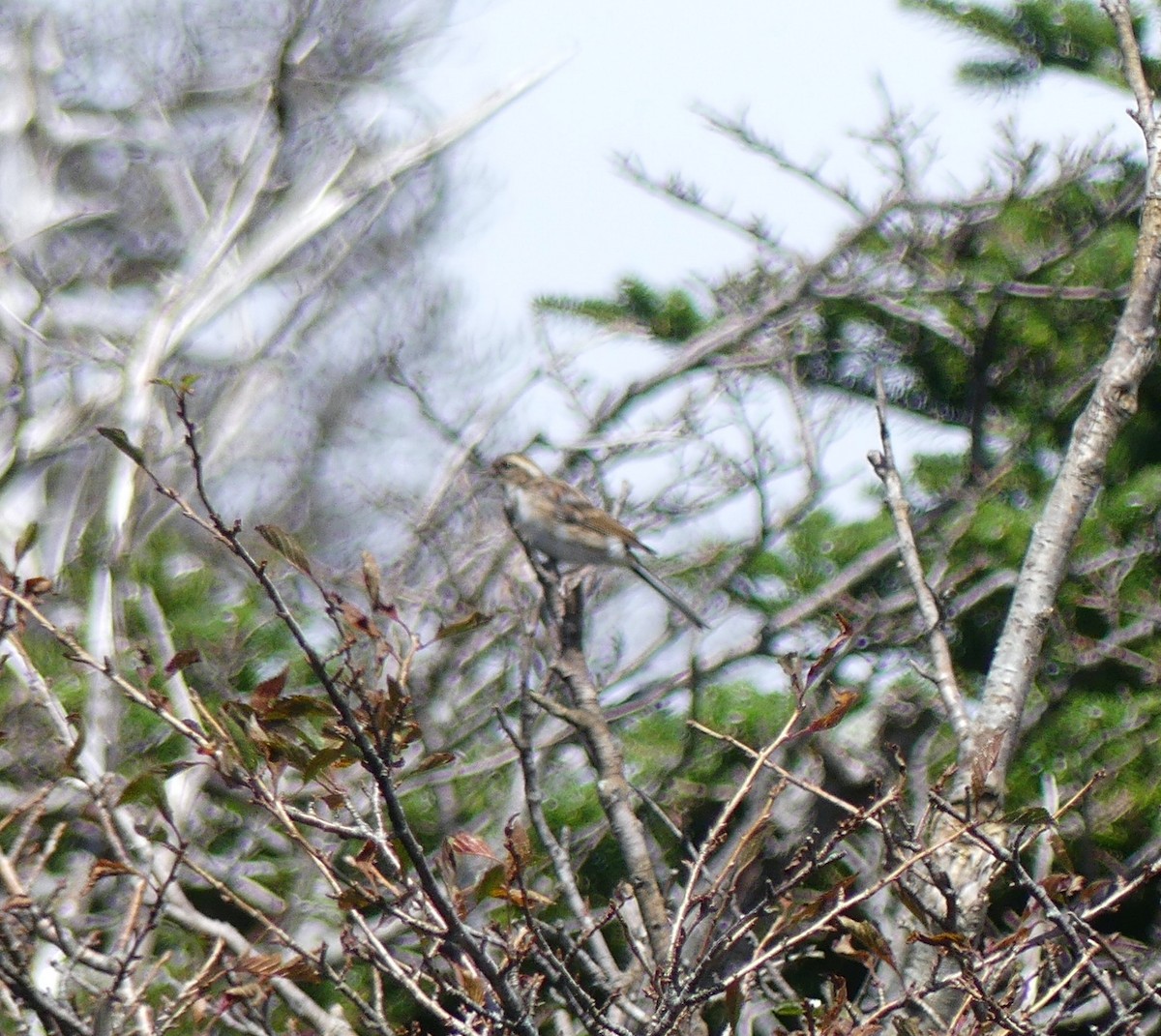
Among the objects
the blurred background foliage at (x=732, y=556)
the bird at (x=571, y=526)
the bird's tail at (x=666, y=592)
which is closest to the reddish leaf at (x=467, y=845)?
the blurred background foliage at (x=732, y=556)

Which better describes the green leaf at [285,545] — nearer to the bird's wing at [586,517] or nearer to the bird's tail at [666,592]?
the bird's tail at [666,592]

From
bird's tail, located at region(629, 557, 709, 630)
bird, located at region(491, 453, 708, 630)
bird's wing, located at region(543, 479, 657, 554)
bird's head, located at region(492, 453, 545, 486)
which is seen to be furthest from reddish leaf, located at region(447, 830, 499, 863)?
bird's head, located at region(492, 453, 545, 486)

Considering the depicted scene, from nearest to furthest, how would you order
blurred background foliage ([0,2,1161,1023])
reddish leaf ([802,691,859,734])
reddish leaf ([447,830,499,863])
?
reddish leaf ([447,830,499,863])
reddish leaf ([802,691,859,734])
blurred background foliage ([0,2,1161,1023])

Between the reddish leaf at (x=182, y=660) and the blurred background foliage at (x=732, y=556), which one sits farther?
the blurred background foliage at (x=732, y=556)

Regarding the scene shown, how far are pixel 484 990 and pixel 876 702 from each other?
3.44m

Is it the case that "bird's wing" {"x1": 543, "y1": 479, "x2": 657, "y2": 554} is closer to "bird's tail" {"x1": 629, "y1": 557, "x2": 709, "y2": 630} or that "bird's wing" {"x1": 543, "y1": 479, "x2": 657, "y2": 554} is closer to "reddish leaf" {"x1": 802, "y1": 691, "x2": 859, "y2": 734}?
"bird's tail" {"x1": 629, "y1": 557, "x2": 709, "y2": 630}

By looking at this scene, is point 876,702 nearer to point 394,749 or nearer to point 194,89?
point 394,749

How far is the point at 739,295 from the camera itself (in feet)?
25.9

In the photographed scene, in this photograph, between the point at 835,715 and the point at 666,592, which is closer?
the point at 835,715

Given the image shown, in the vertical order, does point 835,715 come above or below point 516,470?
above

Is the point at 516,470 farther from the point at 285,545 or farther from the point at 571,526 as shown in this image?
the point at 285,545

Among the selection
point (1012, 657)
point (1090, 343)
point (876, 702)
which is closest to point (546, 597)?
point (1012, 657)

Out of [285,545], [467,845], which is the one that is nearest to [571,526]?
[467,845]

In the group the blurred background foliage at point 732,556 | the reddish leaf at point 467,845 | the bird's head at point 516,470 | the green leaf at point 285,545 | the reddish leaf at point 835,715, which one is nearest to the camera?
the green leaf at point 285,545
